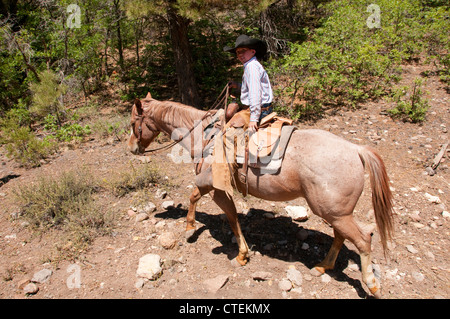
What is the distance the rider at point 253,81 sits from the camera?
305cm

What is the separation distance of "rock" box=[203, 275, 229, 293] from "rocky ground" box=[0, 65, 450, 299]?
1 cm

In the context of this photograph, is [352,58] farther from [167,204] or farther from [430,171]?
[167,204]

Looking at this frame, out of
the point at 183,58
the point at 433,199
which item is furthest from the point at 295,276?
the point at 183,58

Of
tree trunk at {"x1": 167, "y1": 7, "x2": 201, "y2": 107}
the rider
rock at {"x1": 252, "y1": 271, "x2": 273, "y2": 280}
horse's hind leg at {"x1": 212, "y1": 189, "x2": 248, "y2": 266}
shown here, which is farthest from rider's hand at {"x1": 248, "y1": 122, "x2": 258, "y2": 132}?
tree trunk at {"x1": 167, "y1": 7, "x2": 201, "y2": 107}

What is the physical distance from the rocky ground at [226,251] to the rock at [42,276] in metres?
0.01

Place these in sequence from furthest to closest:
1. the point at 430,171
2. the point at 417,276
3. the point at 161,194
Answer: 1. the point at 430,171
2. the point at 161,194
3. the point at 417,276

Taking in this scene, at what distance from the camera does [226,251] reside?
12.4 feet

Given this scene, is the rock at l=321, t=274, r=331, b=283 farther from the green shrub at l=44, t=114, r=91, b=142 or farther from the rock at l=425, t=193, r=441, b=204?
the green shrub at l=44, t=114, r=91, b=142

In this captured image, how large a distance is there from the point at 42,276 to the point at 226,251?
2.37 meters

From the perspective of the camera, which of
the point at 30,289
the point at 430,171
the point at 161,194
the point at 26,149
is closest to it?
the point at 30,289

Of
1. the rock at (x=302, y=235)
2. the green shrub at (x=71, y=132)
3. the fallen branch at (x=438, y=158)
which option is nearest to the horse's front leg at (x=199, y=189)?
the rock at (x=302, y=235)

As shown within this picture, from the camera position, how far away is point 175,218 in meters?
4.39

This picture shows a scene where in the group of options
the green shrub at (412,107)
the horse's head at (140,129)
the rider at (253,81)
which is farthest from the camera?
the green shrub at (412,107)

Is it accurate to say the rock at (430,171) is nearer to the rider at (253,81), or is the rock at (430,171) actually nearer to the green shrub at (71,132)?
the rider at (253,81)
